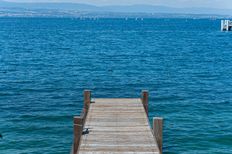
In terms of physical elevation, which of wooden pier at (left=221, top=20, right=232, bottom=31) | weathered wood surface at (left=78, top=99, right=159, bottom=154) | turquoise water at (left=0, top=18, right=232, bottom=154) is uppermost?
wooden pier at (left=221, top=20, right=232, bottom=31)

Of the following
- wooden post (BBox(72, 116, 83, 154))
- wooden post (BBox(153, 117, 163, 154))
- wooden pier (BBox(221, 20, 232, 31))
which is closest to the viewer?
wooden post (BBox(153, 117, 163, 154))

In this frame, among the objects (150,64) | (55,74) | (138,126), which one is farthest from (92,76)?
(138,126)

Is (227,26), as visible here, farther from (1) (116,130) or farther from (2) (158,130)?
(2) (158,130)

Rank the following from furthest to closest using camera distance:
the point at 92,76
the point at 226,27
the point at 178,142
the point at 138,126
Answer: the point at 226,27 < the point at 92,76 < the point at 178,142 < the point at 138,126

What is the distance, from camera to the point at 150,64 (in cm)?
6125

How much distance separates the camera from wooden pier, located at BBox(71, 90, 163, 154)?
1802 cm

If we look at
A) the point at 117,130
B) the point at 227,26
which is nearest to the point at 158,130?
the point at 117,130

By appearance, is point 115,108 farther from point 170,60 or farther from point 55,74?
point 170,60

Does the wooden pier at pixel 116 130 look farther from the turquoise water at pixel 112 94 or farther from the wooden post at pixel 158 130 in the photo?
the turquoise water at pixel 112 94

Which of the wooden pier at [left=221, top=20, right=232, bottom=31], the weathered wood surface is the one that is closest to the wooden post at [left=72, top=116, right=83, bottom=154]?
the weathered wood surface

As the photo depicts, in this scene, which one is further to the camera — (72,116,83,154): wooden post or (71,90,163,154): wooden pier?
(72,116,83,154): wooden post

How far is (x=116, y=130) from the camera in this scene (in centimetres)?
2045

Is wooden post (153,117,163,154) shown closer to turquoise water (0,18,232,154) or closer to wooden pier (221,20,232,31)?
turquoise water (0,18,232,154)

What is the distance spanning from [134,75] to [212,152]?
25.2 meters
